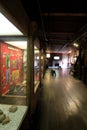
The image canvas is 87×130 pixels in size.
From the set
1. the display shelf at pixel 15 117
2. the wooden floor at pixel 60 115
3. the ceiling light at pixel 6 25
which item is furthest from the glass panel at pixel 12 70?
the wooden floor at pixel 60 115

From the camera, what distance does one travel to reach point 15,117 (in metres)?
2.12

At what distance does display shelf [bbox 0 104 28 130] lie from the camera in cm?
182

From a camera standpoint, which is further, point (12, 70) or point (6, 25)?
point (12, 70)

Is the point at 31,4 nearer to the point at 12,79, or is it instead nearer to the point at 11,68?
the point at 11,68

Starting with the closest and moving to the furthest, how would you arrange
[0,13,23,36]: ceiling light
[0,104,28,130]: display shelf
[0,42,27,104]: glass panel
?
[0,13,23,36]: ceiling light, [0,104,28,130]: display shelf, [0,42,27,104]: glass panel

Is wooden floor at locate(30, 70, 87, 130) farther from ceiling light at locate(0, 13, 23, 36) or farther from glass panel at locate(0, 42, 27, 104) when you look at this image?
ceiling light at locate(0, 13, 23, 36)

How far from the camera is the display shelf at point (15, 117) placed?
5.97 ft

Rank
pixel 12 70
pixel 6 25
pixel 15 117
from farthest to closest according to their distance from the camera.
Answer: pixel 12 70 → pixel 15 117 → pixel 6 25

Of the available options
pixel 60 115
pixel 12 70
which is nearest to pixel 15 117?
pixel 12 70

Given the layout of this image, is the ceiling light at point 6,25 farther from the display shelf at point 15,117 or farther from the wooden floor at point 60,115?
the wooden floor at point 60,115

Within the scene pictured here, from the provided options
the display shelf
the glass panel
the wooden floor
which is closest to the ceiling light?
the glass panel

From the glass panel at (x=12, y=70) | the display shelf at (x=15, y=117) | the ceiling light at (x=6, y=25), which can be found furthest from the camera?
the glass panel at (x=12, y=70)

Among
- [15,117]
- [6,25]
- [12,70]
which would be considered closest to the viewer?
[6,25]

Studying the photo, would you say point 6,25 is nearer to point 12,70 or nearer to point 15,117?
point 15,117
